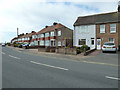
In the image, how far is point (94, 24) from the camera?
30359mm

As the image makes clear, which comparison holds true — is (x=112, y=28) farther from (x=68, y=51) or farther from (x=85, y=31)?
(x=68, y=51)

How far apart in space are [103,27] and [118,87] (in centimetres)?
2572

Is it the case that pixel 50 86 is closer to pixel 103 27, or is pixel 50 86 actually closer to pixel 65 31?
pixel 103 27

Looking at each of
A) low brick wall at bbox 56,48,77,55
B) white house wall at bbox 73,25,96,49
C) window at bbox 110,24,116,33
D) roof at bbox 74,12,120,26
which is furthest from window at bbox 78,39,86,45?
low brick wall at bbox 56,48,77,55

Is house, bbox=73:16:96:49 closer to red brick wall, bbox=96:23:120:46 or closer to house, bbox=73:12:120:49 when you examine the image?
house, bbox=73:12:120:49

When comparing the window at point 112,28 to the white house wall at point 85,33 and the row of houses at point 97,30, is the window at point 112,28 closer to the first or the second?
the row of houses at point 97,30

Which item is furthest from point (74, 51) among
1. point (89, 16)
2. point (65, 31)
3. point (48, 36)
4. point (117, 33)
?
→ point (48, 36)

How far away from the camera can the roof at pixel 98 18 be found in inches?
1143

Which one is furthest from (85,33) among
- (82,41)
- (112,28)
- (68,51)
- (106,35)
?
(68,51)

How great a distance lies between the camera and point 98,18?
3134 centimetres

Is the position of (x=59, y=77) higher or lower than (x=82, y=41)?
lower

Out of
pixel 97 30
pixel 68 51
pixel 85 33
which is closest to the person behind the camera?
pixel 68 51

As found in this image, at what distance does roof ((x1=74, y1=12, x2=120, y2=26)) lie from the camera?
95.3 ft

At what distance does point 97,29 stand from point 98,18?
3258 millimetres
